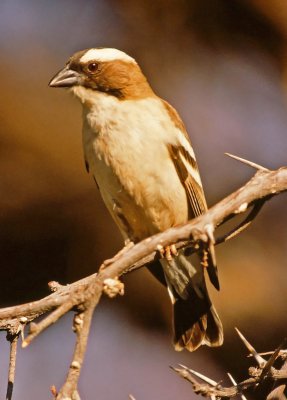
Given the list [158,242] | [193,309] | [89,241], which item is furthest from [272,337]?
[158,242]

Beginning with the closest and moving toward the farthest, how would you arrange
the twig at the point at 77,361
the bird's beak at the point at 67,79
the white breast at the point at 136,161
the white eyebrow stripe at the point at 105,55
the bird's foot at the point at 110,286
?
the twig at the point at 77,361, the bird's foot at the point at 110,286, the white breast at the point at 136,161, the bird's beak at the point at 67,79, the white eyebrow stripe at the point at 105,55

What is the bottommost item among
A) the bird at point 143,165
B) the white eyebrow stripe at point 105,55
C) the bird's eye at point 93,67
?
the bird at point 143,165

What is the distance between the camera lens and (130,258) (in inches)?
101

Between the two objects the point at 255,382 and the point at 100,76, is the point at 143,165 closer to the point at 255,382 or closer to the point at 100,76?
the point at 100,76

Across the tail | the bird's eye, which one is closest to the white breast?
the bird's eye

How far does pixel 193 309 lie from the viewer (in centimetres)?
491

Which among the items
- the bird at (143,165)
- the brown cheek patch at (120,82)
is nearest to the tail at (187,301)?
the bird at (143,165)

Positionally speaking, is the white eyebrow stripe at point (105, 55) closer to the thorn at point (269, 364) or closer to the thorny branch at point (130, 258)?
the thorny branch at point (130, 258)

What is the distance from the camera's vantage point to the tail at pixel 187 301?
476 centimetres

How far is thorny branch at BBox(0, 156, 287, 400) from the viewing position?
229 centimetres

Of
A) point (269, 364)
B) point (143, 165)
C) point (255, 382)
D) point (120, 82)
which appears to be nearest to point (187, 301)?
point (143, 165)

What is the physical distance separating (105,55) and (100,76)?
18cm

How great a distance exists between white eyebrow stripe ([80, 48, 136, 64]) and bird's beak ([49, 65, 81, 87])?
0.30 ft

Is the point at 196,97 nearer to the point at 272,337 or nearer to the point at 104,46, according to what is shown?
the point at 104,46
